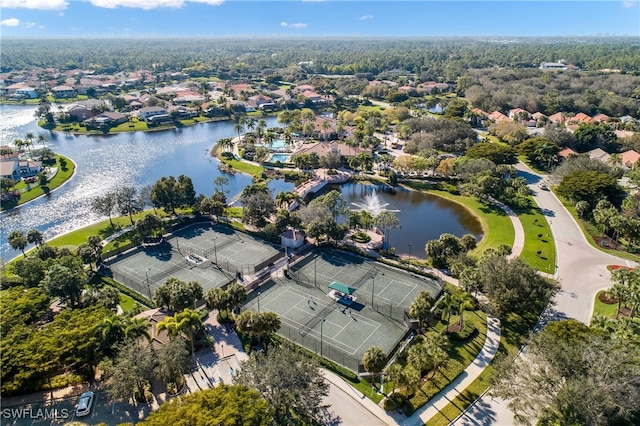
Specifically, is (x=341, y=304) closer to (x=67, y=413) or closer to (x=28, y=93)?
(x=67, y=413)

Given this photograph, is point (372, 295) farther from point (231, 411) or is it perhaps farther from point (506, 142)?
point (506, 142)

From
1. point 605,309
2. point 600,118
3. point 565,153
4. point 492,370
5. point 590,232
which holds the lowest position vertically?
point 605,309

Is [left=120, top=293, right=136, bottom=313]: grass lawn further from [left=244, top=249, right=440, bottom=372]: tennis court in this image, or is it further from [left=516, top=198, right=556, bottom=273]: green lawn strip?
[left=516, top=198, right=556, bottom=273]: green lawn strip

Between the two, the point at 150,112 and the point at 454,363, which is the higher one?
the point at 150,112

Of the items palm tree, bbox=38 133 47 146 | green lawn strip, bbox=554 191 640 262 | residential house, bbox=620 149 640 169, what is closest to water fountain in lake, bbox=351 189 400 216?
green lawn strip, bbox=554 191 640 262

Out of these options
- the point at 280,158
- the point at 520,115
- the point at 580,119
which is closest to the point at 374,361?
the point at 280,158

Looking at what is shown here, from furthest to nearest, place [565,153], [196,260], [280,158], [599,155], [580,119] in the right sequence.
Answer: [580,119]
[280,158]
[565,153]
[599,155]
[196,260]
